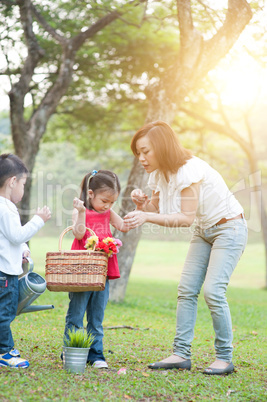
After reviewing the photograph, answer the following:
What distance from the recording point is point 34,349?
411 cm

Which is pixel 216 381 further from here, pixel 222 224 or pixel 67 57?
pixel 67 57

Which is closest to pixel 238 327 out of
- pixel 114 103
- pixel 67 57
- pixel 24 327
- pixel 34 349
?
pixel 24 327

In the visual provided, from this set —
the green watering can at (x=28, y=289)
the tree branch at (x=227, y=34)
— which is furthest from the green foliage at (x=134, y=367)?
the tree branch at (x=227, y=34)

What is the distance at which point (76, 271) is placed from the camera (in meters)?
3.34

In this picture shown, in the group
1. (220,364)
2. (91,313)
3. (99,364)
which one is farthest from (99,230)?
(220,364)

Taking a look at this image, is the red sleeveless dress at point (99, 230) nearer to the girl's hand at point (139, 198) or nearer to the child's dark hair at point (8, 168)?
the girl's hand at point (139, 198)

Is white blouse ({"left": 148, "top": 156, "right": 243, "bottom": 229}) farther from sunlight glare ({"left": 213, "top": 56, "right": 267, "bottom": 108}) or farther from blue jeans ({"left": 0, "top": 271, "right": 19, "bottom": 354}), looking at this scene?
sunlight glare ({"left": 213, "top": 56, "right": 267, "bottom": 108})

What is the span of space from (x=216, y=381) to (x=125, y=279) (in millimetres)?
4365

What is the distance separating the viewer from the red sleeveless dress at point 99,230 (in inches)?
146

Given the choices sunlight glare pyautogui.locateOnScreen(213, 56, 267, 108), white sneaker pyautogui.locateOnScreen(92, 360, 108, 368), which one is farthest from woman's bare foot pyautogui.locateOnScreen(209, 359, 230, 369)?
sunlight glare pyautogui.locateOnScreen(213, 56, 267, 108)

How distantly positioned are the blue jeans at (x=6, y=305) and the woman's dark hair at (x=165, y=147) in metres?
1.33

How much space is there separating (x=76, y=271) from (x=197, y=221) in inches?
41.4

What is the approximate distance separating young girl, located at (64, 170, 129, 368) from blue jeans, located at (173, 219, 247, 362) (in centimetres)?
57

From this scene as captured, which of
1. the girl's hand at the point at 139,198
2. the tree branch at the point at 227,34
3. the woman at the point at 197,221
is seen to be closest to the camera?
the woman at the point at 197,221
